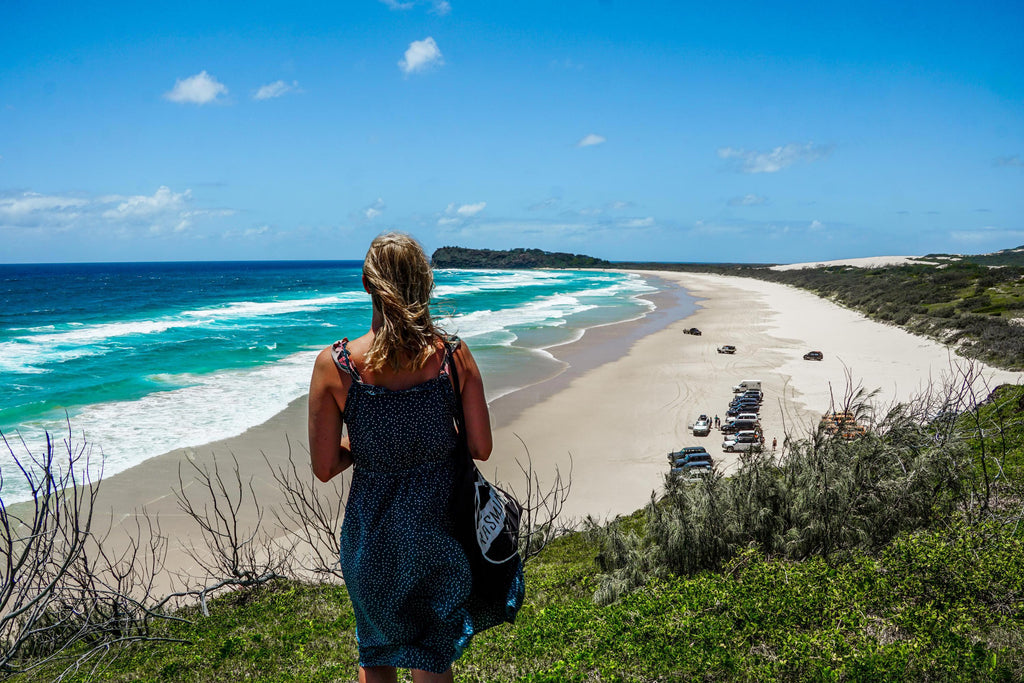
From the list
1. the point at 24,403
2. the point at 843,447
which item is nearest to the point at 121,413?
the point at 24,403

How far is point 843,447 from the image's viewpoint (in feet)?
19.7

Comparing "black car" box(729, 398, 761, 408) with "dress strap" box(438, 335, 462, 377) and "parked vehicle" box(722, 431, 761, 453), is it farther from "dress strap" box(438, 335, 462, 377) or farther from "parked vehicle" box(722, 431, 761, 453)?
"dress strap" box(438, 335, 462, 377)

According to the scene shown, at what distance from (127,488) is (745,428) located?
12.7 metres

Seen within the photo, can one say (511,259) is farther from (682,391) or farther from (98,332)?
(682,391)

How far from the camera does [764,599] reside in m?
3.87

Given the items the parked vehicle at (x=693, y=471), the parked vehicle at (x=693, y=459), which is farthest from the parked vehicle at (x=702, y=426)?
the parked vehicle at (x=693, y=471)

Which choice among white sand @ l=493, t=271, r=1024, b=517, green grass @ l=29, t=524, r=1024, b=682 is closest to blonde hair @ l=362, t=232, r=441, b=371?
green grass @ l=29, t=524, r=1024, b=682

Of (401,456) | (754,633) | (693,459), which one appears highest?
(401,456)

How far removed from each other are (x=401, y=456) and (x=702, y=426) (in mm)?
13650

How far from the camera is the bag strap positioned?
6.59 ft

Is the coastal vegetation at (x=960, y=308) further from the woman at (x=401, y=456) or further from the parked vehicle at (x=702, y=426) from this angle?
the woman at (x=401, y=456)

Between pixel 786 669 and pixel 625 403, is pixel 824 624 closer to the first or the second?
pixel 786 669

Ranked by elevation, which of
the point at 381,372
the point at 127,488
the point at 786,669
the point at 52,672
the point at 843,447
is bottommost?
the point at 127,488

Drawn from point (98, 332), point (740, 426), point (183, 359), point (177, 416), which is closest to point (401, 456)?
point (740, 426)
